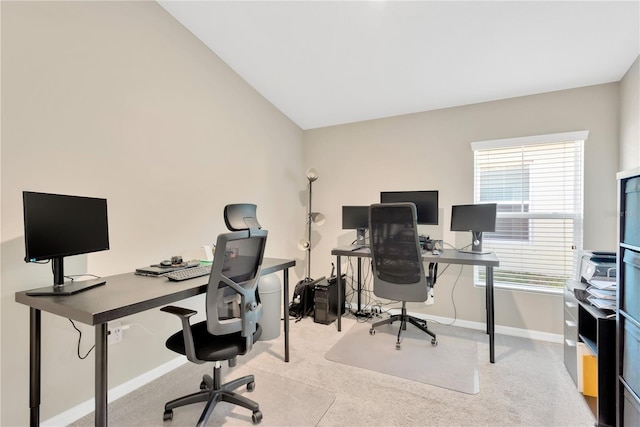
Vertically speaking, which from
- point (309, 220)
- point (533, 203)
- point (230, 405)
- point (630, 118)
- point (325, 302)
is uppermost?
point (630, 118)

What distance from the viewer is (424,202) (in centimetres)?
312

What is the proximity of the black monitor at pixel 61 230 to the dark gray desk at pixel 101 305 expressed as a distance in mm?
109

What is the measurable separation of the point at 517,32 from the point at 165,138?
287 centimetres

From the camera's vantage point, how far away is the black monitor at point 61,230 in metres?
1.43

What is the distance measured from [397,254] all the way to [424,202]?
818 millimetres

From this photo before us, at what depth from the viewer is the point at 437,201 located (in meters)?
3.05

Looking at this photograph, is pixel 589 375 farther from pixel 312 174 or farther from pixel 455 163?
pixel 312 174

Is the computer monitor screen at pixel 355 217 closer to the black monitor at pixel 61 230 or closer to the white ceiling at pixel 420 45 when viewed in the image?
the white ceiling at pixel 420 45

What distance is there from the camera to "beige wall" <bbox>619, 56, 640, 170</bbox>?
2.21m

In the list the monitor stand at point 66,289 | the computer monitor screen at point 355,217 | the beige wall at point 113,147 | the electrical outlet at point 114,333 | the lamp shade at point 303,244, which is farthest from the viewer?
the lamp shade at point 303,244

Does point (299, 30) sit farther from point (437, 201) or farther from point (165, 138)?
point (437, 201)

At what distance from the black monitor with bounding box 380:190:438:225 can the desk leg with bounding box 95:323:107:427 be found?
2.79 meters

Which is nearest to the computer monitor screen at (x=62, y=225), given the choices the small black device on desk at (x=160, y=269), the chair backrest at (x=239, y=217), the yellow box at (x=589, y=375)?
the small black device on desk at (x=160, y=269)

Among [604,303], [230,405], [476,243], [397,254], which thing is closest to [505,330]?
[476,243]
